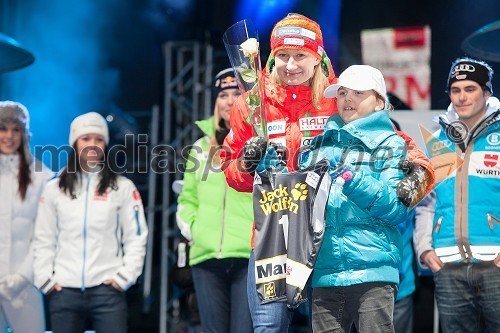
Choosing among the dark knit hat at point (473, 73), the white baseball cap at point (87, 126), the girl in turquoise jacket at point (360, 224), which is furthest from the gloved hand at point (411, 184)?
the white baseball cap at point (87, 126)

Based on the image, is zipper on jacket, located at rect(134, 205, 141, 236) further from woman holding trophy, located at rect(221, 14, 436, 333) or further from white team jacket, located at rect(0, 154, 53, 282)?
woman holding trophy, located at rect(221, 14, 436, 333)

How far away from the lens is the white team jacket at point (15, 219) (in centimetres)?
476

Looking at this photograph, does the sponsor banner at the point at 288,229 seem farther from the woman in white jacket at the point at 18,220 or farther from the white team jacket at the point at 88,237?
the woman in white jacket at the point at 18,220

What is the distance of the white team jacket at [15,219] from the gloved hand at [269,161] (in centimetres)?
206

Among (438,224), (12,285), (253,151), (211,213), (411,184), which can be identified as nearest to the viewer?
(411,184)

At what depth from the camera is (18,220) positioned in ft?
15.9

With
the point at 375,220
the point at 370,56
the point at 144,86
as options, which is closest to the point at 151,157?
the point at 144,86

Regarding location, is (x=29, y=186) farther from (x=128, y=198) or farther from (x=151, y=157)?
(x=151, y=157)

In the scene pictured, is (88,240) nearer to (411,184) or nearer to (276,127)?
(276,127)

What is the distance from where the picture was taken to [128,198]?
4801mm

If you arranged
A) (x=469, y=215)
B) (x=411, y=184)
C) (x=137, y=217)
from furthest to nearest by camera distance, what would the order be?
(x=137, y=217)
(x=469, y=215)
(x=411, y=184)

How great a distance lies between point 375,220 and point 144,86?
4805mm

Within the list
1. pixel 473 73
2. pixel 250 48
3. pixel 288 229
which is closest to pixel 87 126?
pixel 250 48

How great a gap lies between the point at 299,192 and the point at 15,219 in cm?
227
